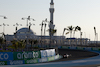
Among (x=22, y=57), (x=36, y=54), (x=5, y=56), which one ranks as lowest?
(x=22, y=57)

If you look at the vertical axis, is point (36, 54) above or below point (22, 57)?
above

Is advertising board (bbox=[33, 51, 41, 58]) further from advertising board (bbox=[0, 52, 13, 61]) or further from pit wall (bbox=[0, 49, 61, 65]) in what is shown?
advertising board (bbox=[0, 52, 13, 61])

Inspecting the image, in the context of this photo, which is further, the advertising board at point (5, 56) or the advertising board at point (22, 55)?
the advertising board at point (22, 55)

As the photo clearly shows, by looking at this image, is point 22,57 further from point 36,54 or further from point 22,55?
point 36,54

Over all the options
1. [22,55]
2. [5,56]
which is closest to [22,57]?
[22,55]

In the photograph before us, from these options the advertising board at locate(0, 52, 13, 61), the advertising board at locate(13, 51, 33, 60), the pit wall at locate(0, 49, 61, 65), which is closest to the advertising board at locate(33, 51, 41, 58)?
the pit wall at locate(0, 49, 61, 65)

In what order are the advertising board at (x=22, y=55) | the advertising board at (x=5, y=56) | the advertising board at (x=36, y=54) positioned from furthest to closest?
the advertising board at (x=36, y=54), the advertising board at (x=22, y=55), the advertising board at (x=5, y=56)

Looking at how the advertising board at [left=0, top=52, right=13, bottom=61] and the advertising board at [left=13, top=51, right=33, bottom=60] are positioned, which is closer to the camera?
the advertising board at [left=0, top=52, right=13, bottom=61]

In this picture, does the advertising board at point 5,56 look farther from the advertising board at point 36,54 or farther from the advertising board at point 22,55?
the advertising board at point 36,54

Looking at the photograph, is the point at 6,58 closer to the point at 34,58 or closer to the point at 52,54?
the point at 34,58

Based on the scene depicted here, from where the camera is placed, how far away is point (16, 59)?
33062 millimetres

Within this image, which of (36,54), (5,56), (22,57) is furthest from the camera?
(36,54)

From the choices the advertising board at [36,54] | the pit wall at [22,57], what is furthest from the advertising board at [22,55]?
the advertising board at [36,54]

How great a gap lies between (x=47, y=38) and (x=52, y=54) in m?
124
